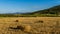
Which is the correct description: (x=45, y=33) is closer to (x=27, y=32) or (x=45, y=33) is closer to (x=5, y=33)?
(x=27, y=32)

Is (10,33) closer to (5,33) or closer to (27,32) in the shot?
(5,33)

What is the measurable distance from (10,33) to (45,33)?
2647 millimetres

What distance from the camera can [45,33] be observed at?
1394cm

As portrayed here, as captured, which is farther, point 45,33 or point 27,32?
point 27,32

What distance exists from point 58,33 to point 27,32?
2501 millimetres

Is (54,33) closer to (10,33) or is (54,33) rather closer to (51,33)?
(51,33)

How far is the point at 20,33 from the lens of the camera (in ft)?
47.5

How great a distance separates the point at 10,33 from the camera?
14.3 m

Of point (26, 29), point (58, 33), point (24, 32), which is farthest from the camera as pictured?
point (26, 29)

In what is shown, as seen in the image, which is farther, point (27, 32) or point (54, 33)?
point (27, 32)

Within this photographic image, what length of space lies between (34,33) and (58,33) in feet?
5.87

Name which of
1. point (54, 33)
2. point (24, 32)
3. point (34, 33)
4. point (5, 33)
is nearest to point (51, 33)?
point (54, 33)

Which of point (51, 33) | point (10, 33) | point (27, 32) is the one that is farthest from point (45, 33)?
point (10, 33)

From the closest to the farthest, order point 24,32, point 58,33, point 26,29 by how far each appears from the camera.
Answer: point 58,33, point 24,32, point 26,29
